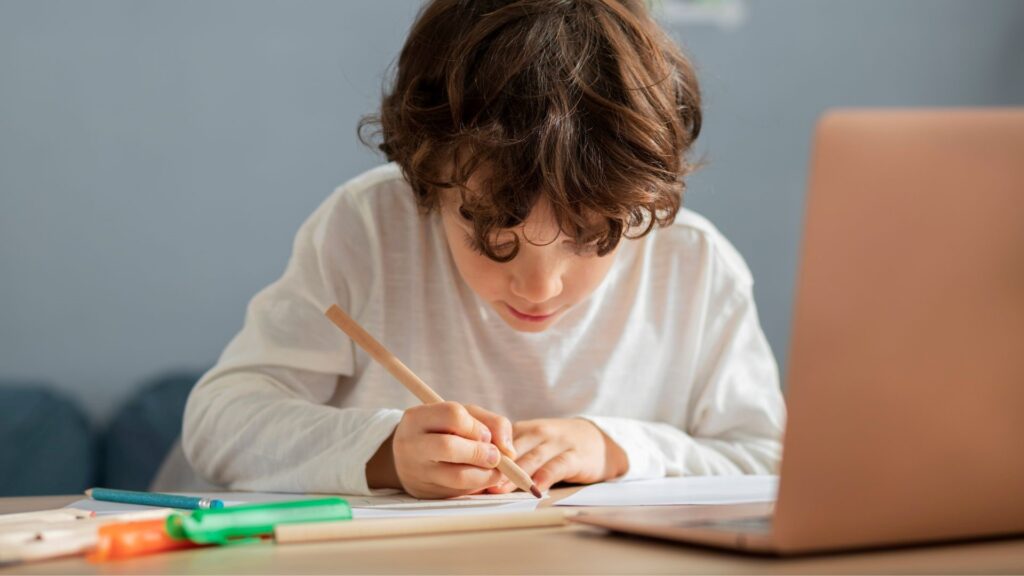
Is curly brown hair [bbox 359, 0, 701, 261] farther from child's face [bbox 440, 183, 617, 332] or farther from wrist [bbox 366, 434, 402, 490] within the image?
wrist [bbox 366, 434, 402, 490]

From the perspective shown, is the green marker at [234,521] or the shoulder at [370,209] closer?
the green marker at [234,521]

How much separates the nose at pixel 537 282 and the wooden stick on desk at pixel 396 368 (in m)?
0.11

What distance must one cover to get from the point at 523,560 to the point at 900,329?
0.15 meters

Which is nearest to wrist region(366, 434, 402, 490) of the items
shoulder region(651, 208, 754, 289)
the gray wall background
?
shoulder region(651, 208, 754, 289)

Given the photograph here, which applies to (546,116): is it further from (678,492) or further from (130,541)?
(130,541)

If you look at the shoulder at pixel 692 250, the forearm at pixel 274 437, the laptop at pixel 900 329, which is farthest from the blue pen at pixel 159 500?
the shoulder at pixel 692 250

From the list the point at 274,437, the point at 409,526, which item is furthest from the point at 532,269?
the point at 409,526

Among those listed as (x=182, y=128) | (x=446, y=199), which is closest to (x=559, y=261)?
(x=446, y=199)

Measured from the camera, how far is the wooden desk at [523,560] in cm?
38

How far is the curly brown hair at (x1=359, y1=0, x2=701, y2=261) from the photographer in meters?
0.76

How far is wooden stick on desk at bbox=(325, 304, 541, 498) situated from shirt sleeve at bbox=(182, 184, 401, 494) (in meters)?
0.04

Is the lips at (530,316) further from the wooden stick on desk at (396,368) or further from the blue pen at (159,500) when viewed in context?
the blue pen at (159,500)

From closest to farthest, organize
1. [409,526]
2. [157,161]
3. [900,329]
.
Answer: [900,329], [409,526], [157,161]

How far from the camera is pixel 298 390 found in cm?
96
